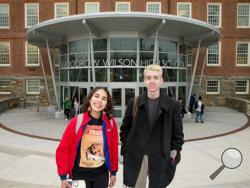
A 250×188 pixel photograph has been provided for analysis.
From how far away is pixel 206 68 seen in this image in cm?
2723

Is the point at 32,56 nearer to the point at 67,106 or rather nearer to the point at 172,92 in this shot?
the point at 67,106

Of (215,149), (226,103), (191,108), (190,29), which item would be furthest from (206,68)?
(215,149)

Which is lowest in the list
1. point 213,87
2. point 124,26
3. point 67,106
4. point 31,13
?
point 67,106

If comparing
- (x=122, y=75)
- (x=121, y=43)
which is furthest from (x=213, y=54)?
(x=122, y=75)

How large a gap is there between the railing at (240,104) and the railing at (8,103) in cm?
1852

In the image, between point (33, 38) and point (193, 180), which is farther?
point (33, 38)

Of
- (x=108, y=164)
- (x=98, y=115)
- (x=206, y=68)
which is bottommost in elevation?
(x=108, y=164)

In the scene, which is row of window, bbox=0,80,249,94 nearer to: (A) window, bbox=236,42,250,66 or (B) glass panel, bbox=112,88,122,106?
(A) window, bbox=236,42,250,66

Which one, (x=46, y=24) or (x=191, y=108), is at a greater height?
(x=46, y=24)

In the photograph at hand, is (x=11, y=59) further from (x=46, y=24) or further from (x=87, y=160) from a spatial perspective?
(x=87, y=160)

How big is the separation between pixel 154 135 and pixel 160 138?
0.08 metres

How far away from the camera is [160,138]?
11.0 feet

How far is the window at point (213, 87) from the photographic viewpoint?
89.9 ft

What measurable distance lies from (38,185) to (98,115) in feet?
12.3
